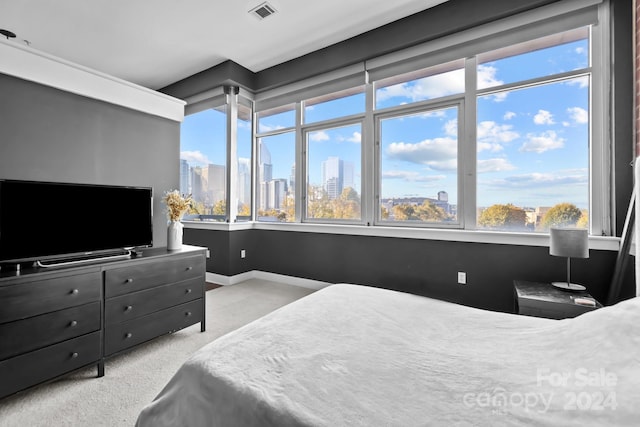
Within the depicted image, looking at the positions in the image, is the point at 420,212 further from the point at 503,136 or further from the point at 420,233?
the point at 503,136

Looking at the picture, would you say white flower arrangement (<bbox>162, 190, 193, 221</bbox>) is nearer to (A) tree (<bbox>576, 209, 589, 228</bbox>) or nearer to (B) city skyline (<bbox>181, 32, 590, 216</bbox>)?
(B) city skyline (<bbox>181, 32, 590, 216</bbox>)

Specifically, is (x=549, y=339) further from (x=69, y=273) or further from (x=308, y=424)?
(x=69, y=273)

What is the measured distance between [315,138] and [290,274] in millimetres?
1976

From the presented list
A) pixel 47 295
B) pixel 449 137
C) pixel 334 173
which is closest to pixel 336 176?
pixel 334 173

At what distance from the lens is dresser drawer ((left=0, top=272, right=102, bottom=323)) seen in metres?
1.52

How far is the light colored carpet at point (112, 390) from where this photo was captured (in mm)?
1509

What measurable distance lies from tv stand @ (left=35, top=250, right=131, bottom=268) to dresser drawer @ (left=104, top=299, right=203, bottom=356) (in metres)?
0.46

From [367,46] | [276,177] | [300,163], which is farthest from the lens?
[276,177]

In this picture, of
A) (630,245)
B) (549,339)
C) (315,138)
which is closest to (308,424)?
(549,339)

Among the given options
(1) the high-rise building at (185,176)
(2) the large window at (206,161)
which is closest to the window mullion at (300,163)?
(2) the large window at (206,161)

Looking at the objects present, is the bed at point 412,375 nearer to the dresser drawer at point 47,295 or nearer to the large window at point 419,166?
the dresser drawer at point 47,295

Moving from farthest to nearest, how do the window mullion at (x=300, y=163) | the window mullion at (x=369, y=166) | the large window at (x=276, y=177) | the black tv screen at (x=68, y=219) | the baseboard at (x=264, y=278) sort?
1. the large window at (x=276, y=177)
2. the window mullion at (x=300, y=163)
3. the baseboard at (x=264, y=278)
4. the window mullion at (x=369, y=166)
5. the black tv screen at (x=68, y=219)

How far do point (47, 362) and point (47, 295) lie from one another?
1.28 feet

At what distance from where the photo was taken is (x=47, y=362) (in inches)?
65.0
